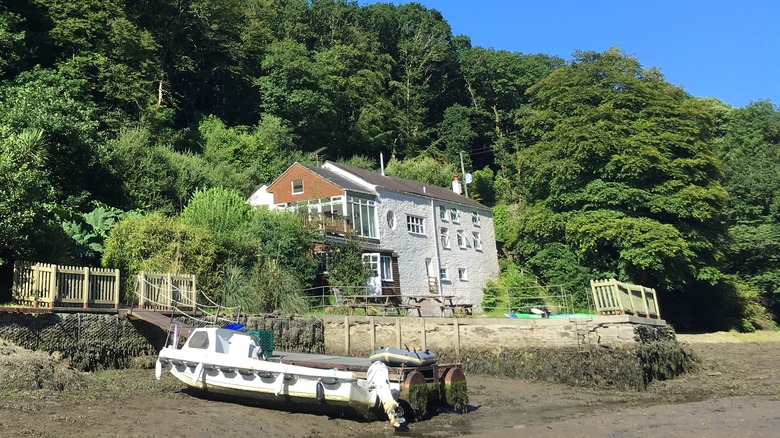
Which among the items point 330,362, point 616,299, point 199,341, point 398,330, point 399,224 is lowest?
point 330,362

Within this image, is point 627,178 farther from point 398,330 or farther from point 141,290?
point 141,290

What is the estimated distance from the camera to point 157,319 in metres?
19.6

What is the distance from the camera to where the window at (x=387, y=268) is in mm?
37969

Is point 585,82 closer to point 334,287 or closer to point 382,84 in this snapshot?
point 334,287

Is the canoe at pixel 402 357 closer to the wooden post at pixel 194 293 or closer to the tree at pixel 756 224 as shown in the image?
the wooden post at pixel 194 293

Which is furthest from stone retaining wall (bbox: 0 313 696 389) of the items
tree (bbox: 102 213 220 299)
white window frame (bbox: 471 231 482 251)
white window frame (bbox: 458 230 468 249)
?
white window frame (bbox: 471 231 482 251)

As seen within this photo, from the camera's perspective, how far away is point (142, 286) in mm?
21891

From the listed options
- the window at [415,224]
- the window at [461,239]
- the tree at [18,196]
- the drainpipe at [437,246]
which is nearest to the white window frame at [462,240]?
the window at [461,239]

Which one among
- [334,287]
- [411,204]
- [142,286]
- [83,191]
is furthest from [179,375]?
[411,204]

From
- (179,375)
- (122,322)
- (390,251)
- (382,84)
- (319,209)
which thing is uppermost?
(382,84)

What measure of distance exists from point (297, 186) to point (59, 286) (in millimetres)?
21347

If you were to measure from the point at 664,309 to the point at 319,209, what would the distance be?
23.9 meters

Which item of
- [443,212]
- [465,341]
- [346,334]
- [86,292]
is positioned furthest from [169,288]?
[443,212]

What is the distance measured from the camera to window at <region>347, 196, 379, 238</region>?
123 ft
